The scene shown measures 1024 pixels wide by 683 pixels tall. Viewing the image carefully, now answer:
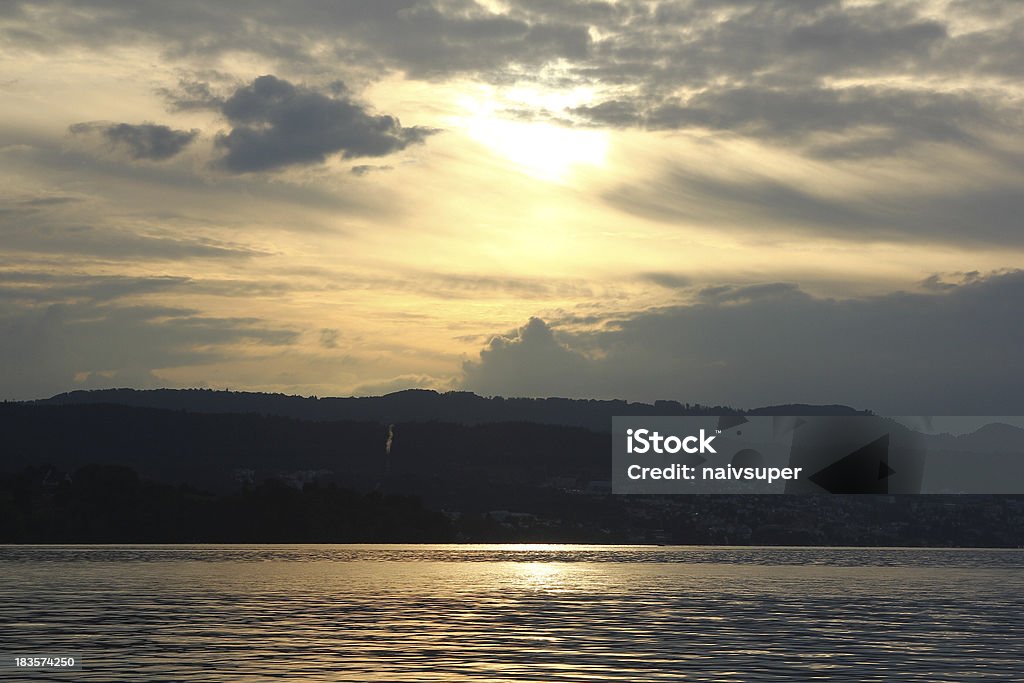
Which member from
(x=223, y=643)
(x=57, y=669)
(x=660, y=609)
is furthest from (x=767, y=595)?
(x=57, y=669)

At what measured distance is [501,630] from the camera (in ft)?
300

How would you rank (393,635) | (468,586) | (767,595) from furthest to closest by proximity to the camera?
(468,586), (767,595), (393,635)

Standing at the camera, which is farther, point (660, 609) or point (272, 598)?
point (272, 598)

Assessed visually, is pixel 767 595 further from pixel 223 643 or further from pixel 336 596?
pixel 223 643

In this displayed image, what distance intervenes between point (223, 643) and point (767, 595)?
73022 millimetres

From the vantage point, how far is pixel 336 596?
127 meters

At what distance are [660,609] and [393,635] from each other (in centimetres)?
3376

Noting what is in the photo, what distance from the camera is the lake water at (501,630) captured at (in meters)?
67.3

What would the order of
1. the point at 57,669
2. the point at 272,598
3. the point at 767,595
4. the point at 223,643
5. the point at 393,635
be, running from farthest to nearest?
the point at 767,595, the point at 272,598, the point at 393,635, the point at 223,643, the point at 57,669

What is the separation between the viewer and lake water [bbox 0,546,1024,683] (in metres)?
67.3

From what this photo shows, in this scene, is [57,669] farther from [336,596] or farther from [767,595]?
[767,595]

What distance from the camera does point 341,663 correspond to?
227 feet

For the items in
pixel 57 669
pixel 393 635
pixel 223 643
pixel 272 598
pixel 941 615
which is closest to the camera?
Answer: pixel 57 669

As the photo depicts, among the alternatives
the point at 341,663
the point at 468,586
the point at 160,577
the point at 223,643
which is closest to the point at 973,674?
the point at 341,663
